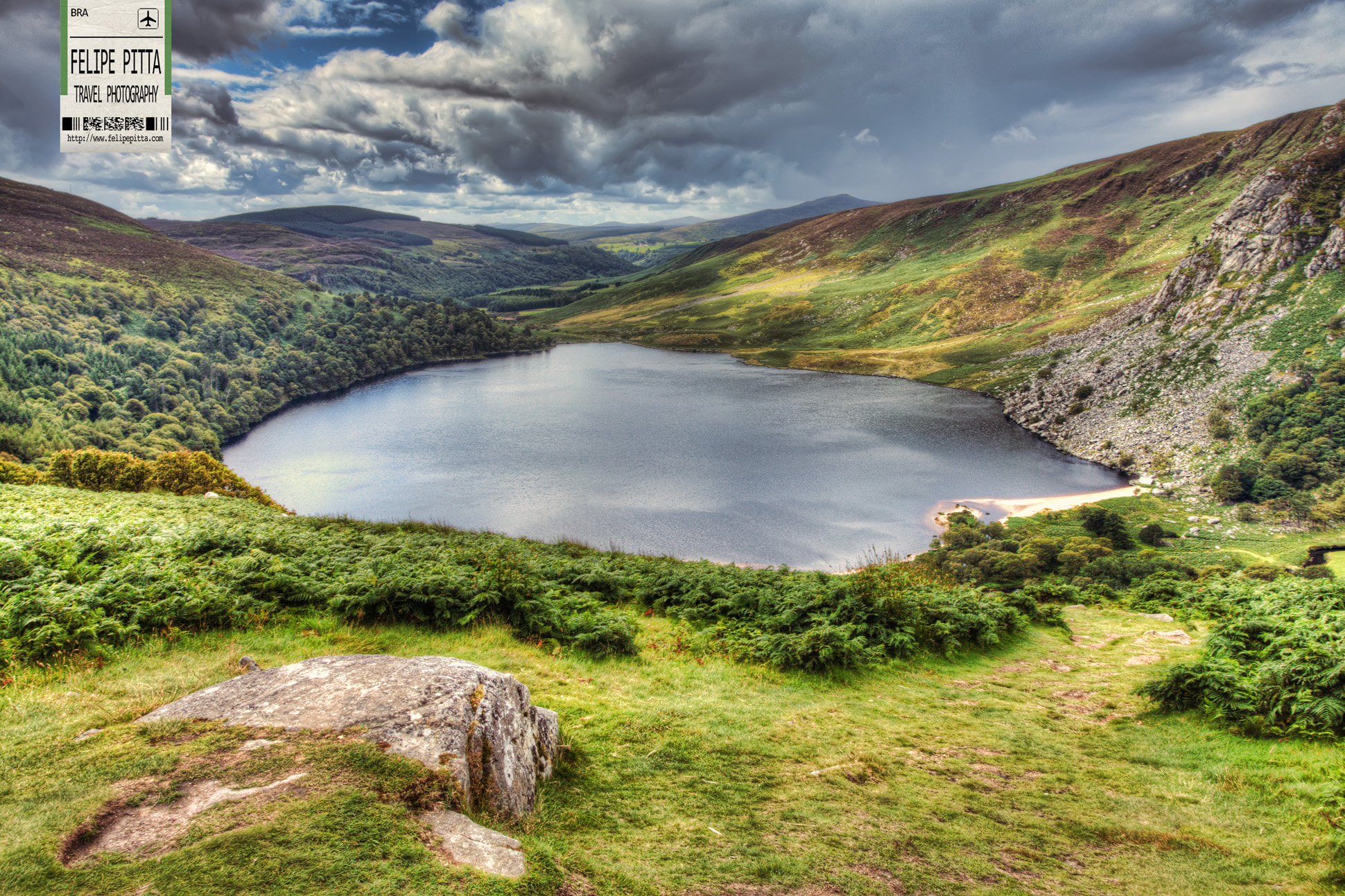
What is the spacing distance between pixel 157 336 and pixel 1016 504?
160 m

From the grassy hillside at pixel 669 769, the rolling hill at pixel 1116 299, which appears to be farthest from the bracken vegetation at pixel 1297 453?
the grassy hillside at pixel 669 769

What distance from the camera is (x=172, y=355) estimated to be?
115188mm

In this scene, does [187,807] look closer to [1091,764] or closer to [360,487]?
[1091,764]

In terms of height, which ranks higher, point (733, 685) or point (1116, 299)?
point (1116, 299)

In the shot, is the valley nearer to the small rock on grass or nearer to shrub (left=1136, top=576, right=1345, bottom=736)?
shrub (left=1136, top=576, right=1345, bottom=736)

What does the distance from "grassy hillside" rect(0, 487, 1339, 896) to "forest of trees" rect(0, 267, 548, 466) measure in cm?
9092

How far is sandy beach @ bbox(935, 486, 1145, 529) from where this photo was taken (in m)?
52.8

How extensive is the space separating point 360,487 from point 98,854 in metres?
64.2

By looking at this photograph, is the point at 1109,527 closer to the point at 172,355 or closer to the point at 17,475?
the point at 17,475

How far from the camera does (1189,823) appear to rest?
7887mm

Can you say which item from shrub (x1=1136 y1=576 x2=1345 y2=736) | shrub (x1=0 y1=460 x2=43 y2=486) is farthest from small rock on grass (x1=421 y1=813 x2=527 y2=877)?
shrub (x1=0 y1=460 x2=43 y2=486)

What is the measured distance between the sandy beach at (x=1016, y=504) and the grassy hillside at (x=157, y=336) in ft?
318

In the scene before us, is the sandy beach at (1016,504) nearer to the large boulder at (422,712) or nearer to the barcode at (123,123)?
the large boulder at (422,712)

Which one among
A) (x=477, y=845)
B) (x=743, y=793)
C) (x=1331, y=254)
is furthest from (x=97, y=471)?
(x=1331, y=254)
